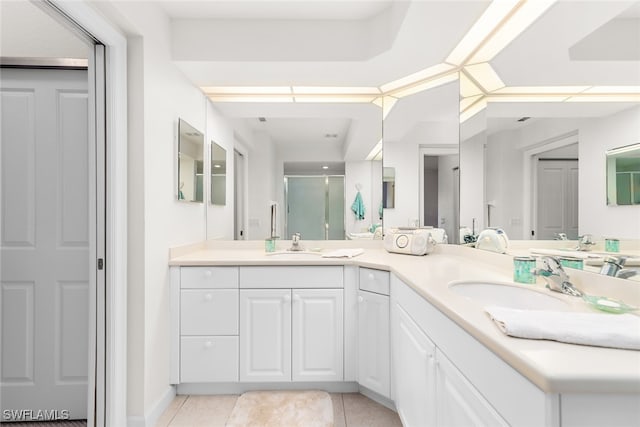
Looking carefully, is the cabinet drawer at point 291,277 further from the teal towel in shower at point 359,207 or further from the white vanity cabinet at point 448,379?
the teal towel in shower at point 359,207

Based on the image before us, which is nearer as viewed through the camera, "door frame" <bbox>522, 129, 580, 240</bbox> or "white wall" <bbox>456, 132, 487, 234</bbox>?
"door frame" <bbox>522, 129, 580, 240</bbox>

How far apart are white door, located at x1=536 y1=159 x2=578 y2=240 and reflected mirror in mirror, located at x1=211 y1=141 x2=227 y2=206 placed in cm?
213

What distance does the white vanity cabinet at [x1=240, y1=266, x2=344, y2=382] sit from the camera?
6.44 ft

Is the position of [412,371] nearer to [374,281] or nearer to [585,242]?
[374,281]

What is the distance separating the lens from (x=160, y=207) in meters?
1.82

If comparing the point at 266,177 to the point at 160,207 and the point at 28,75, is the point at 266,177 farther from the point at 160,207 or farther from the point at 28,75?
the point at 28,75

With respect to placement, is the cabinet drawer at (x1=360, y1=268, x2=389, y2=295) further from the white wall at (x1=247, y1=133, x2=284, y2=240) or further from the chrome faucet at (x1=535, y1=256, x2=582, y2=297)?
the white wall at (x1=247, y1=133, x2=284, y2=240)

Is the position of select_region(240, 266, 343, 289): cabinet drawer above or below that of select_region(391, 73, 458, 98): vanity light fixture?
below

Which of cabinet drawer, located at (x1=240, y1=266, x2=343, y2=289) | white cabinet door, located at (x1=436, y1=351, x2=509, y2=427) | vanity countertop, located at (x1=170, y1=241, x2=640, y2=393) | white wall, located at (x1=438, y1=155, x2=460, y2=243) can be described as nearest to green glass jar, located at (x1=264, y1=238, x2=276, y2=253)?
vanity countertop, located at (x1=170, y1=241, x2=640, y2=393)

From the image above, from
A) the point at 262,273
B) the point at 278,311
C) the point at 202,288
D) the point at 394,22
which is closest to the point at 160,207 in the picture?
the point at 202,288

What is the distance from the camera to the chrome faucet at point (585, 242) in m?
1.13

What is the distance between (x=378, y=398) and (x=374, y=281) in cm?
73

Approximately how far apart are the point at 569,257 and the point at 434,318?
62 centimetres

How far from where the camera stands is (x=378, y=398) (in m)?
1.92
